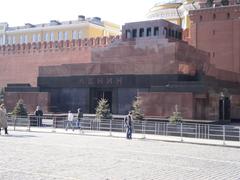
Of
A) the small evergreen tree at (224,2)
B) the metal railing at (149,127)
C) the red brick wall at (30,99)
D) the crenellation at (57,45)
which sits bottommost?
the metal railing at (149,127)

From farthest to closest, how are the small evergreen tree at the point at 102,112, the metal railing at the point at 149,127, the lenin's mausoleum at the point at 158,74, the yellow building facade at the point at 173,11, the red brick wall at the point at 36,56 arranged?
the yellow building facade at the point at 173,11, the red brick wall at the point at 36,56, the lenin's mausoleum at the point at 158,74, the small evergreen tree at the point at 102,112, the metal railing at the point at 149,127

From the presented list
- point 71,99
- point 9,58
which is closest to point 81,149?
point 71,99

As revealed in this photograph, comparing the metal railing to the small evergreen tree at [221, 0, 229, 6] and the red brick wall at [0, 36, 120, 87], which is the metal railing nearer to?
the red brick wall at [0, 36, 120, 87]

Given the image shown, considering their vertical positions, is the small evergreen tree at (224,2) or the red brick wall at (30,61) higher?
the small evergreen tree at (224,2)

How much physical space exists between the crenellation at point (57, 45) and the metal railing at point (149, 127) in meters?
14.8

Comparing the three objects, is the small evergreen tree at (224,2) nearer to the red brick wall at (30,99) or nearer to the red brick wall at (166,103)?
the red brick wall at (166,103)

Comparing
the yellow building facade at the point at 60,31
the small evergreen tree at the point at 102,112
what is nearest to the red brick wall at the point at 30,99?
the small evergreen tree at the point at 102,112

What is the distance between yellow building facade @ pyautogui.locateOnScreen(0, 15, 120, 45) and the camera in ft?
173

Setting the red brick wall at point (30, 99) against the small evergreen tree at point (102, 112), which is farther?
the red brick wall at point (30, 99)

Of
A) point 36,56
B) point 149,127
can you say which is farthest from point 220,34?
point 149,127

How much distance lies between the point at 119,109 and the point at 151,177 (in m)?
15.1

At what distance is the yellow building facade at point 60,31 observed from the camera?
5275 cm

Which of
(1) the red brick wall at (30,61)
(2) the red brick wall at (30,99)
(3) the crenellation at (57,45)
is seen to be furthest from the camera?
(1) the red brick wall at (30,61)

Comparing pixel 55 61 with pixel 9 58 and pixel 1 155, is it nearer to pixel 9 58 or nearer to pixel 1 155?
pixel 9 58
